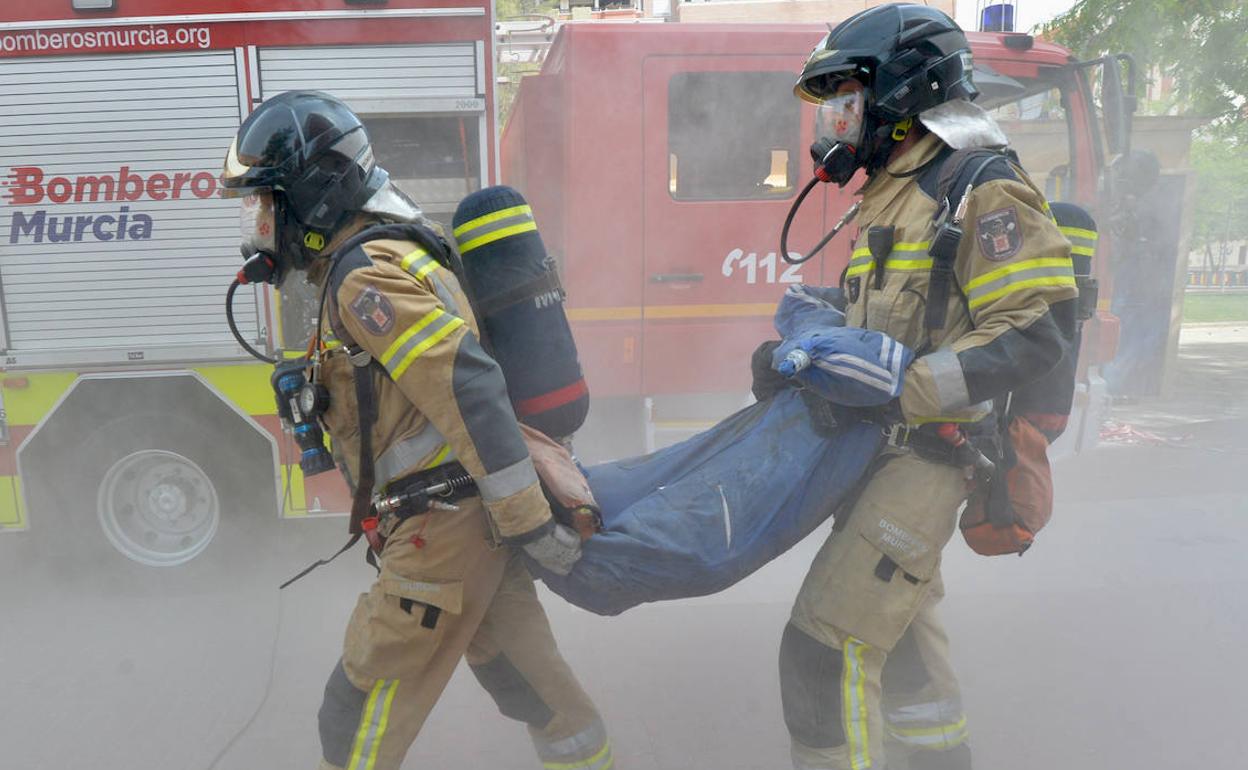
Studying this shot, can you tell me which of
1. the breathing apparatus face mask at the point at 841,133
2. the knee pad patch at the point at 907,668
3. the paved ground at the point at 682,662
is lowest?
the paved ground at the point at 682,662

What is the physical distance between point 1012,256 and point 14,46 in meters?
4.23

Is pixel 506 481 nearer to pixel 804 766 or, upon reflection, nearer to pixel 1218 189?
pixel 804 766

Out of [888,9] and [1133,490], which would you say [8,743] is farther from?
[1133,490]

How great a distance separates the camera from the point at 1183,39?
8.68 m

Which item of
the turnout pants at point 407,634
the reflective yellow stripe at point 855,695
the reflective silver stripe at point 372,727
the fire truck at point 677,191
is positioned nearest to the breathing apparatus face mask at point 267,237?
the turnout pants at point 407,634

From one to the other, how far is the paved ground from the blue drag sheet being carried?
1.30 meters

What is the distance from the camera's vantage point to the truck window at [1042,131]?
17.4 ft

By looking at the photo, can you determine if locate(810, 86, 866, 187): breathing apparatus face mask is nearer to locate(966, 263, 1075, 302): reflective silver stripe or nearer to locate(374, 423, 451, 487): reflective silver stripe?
locate(966, 263, 1075, 302): reflective silver stripe

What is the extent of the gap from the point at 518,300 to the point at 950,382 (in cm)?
99

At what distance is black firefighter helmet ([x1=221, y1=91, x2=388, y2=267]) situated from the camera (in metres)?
2.23

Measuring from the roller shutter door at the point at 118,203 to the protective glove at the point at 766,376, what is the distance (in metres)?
2.88

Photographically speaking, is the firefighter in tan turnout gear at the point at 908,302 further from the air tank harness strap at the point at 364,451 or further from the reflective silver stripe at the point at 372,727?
the air tank harness strap at the point at 364,451

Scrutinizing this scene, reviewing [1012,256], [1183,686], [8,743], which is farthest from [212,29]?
[1183,686]

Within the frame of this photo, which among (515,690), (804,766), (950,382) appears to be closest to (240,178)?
(515,690)
